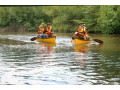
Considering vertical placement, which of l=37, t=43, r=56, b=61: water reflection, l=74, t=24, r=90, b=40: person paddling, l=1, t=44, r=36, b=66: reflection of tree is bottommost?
l=37, t=43, r=56, b=61: water reflection

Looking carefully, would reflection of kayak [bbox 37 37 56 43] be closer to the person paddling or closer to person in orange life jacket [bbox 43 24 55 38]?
person in orange life jacket [bbox 43 24 55 38]

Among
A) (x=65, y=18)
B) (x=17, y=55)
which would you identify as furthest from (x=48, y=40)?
(x=65, y=18)

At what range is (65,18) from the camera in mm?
35969

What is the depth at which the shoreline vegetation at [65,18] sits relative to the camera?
88.9 ft

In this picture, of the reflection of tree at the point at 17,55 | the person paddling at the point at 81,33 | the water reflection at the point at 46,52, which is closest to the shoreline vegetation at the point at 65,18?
the person paddling at the point at 81,33

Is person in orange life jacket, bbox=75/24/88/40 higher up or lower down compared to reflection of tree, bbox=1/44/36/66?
higher up

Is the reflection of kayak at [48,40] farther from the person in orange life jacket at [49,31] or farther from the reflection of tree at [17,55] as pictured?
the reflection of tree at [17,55]

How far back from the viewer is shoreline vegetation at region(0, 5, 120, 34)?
27102 mm

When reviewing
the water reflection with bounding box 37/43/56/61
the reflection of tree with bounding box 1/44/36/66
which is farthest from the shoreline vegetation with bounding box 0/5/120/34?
the reflection of tree with bounding box 1/44/36/66

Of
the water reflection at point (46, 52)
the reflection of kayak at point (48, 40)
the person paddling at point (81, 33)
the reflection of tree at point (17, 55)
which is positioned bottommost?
the water reflection at point (46, 52)

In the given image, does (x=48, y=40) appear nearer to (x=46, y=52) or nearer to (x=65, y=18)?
(x=46, y=52)

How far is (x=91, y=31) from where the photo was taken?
3127 centimetres
